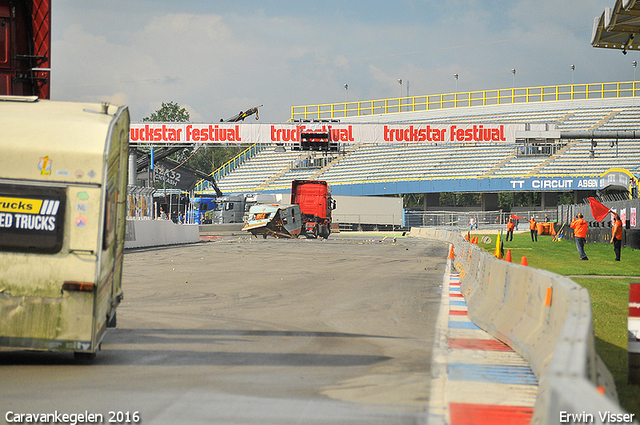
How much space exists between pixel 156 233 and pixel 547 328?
30.8m

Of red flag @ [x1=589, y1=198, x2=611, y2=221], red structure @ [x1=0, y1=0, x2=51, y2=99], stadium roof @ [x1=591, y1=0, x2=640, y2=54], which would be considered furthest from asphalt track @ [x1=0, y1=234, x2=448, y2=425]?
red flag @ [x1=589, y1=198, x2=611, y2=221]

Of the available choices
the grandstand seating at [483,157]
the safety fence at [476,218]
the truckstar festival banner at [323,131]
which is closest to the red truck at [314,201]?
the truckstar festival banner at [323,131]

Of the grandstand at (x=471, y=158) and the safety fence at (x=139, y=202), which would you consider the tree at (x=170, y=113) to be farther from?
the safety fence at (x=139, y=202)

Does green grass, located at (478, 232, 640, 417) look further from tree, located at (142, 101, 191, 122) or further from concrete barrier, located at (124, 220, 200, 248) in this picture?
tree, located at (142, 101, 191, 122)

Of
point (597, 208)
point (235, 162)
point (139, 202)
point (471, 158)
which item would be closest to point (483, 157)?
point (471, 158)

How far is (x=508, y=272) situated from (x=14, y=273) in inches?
235

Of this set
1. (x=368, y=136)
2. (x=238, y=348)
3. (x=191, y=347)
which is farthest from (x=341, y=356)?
(x=368, y=136)

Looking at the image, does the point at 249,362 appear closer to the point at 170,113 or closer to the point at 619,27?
the point at 619,27

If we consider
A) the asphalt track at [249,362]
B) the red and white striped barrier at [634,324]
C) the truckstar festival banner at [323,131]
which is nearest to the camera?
the asphalt track at [249,362]

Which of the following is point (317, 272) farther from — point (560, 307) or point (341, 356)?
point (560, 307)

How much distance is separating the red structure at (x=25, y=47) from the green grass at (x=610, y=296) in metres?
8.93

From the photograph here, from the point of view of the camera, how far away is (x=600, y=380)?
17.7 ft

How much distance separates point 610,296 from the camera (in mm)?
14875

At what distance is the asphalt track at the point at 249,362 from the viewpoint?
5.90 meters
